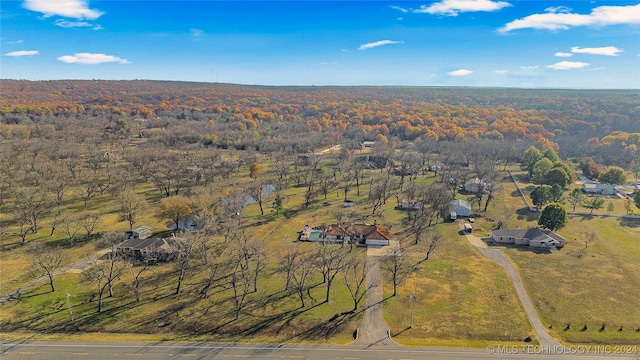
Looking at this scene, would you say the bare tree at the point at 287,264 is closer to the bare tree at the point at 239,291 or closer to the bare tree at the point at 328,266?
the bare tree at the point at 328,266

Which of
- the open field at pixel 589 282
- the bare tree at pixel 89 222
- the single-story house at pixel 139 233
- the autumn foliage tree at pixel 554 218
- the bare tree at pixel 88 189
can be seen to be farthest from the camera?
the bare tree at pixel 88 189

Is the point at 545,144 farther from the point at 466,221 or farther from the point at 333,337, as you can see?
the point at 333,337

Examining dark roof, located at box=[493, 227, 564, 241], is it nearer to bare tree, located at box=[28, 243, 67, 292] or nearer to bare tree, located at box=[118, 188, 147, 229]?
bare tree, located at box=[118, 188, 147, 229]

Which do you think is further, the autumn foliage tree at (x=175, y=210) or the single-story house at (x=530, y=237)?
the autumn foliage tree at (x=175, y=210)

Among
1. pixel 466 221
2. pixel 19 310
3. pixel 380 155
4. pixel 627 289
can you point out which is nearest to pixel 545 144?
pixel 380 155

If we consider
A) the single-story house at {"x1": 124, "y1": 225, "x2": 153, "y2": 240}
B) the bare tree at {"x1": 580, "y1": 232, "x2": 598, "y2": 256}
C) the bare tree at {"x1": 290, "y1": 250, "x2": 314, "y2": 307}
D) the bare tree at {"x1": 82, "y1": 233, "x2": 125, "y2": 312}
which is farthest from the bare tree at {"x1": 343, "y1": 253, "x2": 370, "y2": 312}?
the bare tree at {"x1": 580, "y1": 232, "x2": 598, "y2": 256}

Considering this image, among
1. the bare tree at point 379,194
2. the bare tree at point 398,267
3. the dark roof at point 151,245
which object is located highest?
the bare tree at point 379,194

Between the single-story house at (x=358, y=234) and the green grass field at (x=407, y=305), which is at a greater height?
the single-story house at (x=358, y=234)

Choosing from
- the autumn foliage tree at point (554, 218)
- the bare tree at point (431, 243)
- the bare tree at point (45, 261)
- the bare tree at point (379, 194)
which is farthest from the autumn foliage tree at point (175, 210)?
the autumn foliage tree at point (554, 218)
